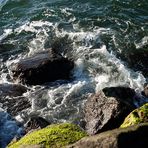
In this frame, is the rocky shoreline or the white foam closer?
the rocky shoreline

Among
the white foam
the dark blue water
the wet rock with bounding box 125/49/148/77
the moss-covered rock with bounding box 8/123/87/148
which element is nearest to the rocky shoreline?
the moss-covered rock with bounding box 8/123/87/148

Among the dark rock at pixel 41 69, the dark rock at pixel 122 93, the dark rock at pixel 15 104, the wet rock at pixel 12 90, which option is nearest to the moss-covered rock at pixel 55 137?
the dark rock at pixel 122 93

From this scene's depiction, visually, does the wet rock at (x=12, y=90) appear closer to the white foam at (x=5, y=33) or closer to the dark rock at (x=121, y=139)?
the white foam at (x=5, y=33)

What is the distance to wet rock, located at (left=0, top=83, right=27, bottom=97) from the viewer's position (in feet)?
41.7

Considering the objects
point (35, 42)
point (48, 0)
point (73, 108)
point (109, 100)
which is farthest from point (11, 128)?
point (48, 0)

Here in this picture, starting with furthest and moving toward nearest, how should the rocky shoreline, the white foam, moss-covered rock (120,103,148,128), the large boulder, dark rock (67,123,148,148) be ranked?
the white foam, the large boulder, moss-covered rock (120,103,148,128), the rocky shoreline, dark rock (67,123,148,148)

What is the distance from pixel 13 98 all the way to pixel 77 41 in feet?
13.8

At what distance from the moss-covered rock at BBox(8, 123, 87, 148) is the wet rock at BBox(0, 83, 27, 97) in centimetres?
551

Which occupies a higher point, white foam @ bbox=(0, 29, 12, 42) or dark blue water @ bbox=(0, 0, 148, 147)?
dark blue water @ bbox=(0, 0, 148, 147)

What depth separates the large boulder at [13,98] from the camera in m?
Answer: 12.0

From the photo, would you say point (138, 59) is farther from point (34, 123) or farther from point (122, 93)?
point (34, 123)

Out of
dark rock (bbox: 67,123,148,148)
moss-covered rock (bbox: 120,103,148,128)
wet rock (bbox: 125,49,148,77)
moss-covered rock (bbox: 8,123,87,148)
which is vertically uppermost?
dark rock (bbox: 67,123,148,148)

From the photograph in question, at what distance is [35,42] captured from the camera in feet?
52.4

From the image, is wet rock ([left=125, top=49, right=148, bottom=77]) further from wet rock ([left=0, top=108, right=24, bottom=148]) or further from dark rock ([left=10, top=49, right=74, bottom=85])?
wet rock ([left=0, top=108, right=24, bottom=148])
